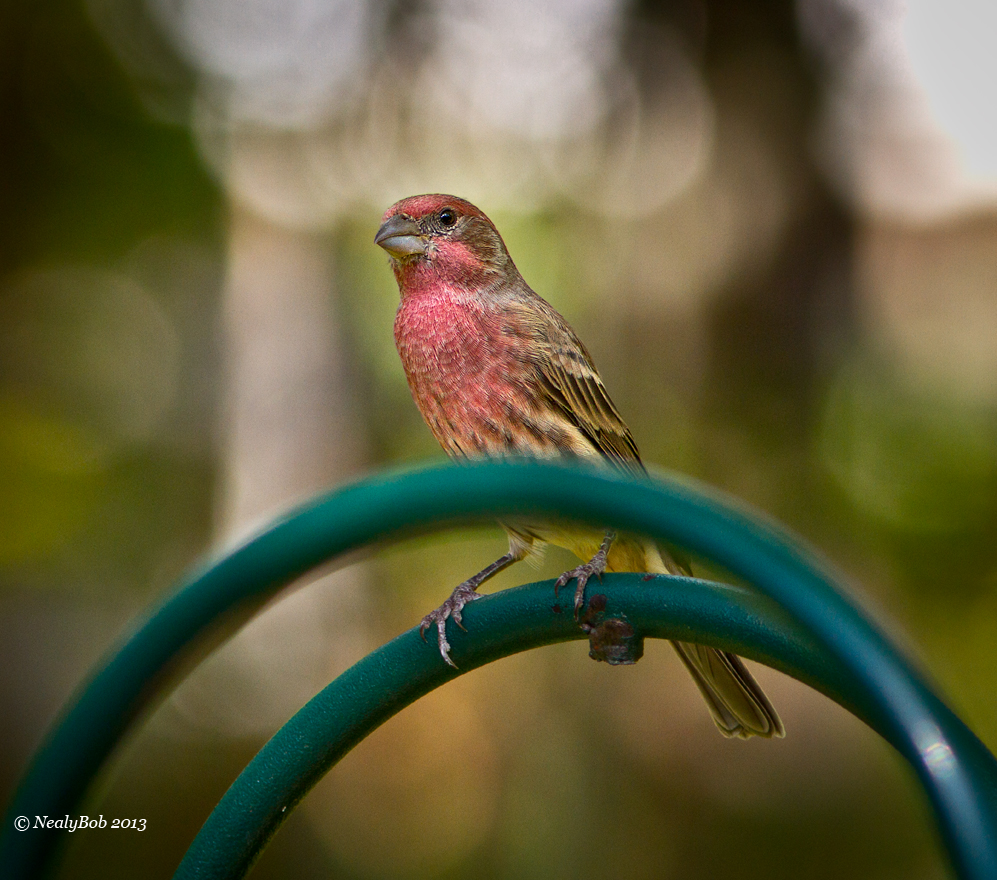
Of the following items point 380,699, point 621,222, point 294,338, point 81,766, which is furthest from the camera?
point 621,222

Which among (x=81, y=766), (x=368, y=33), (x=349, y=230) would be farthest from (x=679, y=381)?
(x=81, y=766)

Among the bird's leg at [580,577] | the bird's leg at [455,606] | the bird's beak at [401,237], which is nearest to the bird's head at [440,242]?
the bird's beak at [401,237]

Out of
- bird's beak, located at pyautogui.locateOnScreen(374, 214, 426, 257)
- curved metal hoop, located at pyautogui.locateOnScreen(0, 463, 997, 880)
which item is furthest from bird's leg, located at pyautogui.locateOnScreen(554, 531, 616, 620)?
bird's beak, located at pyautogui.locateOnScreen(374, 214, 426, 257)

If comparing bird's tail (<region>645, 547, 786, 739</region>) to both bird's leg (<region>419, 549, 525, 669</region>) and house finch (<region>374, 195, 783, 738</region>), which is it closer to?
house finch (<region>374, 195, 783, 738</region>)

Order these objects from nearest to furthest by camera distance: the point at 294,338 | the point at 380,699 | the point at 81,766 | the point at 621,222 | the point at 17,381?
the point at 81,766, the point at 380,699, the point at 17,381, the point at 294,338, the point at 621,222

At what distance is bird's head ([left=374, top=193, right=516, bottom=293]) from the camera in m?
3.04

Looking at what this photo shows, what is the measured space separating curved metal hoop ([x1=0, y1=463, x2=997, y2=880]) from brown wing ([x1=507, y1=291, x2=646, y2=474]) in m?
1.48

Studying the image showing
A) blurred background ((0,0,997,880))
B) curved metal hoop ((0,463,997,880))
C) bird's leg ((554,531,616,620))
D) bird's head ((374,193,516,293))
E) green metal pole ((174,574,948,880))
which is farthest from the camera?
blurred background ((0,0,997,880))

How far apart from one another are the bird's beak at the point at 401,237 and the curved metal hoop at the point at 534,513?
191 centimetres

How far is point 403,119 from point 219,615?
660 centimetres

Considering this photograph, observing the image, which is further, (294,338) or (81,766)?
(294,338)

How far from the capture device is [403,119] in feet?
24.0

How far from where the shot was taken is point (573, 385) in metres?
2.93

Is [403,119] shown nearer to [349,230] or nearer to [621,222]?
[349,230]
